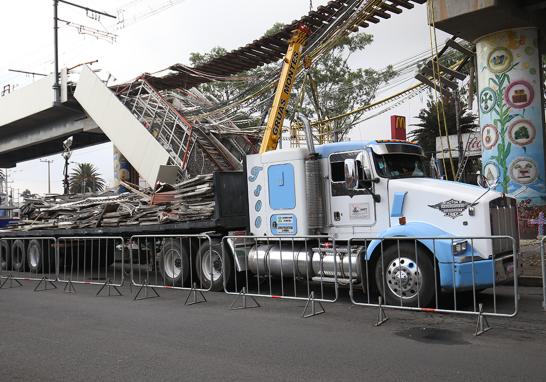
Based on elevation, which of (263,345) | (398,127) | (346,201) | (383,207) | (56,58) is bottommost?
(263,345)

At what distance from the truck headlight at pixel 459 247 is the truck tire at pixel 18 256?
13.9 m

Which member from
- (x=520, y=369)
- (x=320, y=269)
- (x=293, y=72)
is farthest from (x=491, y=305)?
(x=293, y=72)

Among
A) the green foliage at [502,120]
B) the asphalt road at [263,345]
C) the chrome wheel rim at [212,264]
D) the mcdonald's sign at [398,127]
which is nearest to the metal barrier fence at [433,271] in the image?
the asphalt road at [263,345]

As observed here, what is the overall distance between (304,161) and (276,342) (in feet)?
13.7

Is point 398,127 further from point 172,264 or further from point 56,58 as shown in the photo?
point 56,58

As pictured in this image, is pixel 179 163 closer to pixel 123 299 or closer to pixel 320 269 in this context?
pixel 123 299

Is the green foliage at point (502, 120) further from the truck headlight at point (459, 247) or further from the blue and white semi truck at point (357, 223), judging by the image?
the truck headlight at point (459, 247)

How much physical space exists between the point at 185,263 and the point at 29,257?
25.6ft

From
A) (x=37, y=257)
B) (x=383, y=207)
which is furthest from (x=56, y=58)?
(x=383, y=207)

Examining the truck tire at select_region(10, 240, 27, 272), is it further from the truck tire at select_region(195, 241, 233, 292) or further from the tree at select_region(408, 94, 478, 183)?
the tree at select_region(408, 94, 478, 183)

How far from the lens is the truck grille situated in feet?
26.6

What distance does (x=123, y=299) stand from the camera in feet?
34.5

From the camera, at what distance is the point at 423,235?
8164 millimetres

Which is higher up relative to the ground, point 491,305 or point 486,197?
point 486,197
